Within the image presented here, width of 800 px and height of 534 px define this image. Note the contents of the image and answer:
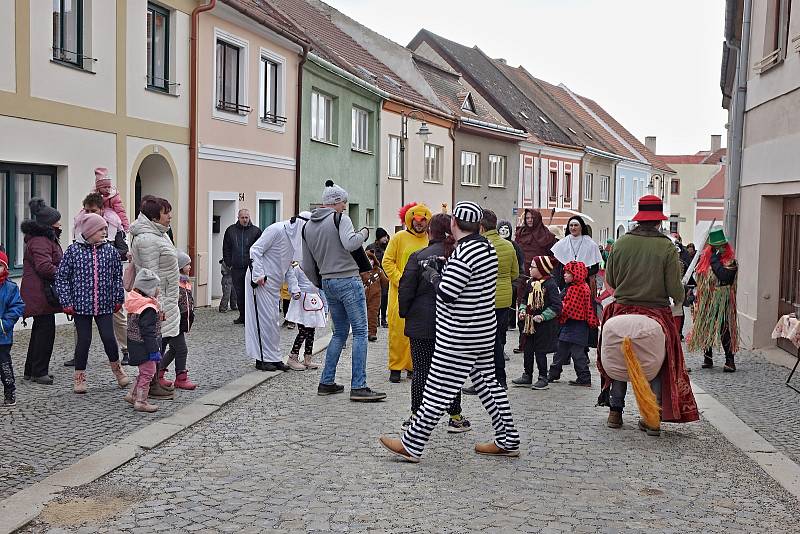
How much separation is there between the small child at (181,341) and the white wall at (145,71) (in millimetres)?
8060

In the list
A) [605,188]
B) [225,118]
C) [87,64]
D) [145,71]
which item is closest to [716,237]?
[87,64]

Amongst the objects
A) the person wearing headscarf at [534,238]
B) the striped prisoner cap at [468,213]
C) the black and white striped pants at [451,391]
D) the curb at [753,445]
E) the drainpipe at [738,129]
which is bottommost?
the curb at [753,445]

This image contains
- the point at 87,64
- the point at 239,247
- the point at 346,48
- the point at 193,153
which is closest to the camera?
the point at 87,64

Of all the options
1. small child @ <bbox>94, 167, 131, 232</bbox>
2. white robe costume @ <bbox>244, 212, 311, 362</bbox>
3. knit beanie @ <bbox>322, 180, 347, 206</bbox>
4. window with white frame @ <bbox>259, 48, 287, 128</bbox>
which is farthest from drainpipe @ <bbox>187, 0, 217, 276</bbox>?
knit beanie @ <bbox>322, 180, 347, 206</bbox>

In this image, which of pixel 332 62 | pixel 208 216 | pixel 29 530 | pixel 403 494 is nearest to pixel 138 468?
pixel 29 530

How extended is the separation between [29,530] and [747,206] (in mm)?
12344

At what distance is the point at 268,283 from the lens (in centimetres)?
1040

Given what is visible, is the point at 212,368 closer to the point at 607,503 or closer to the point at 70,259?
the point at 70,259

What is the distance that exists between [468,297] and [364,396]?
2.55 metres

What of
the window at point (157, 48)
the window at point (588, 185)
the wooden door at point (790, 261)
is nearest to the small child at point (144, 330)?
the wooden door at point (790, 261)

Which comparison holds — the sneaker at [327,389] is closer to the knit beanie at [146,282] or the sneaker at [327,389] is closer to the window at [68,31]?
the knit beanie at [146,282]

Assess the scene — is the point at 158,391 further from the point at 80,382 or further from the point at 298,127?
the point at 298,127

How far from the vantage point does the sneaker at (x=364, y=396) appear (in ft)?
Result: 28.5

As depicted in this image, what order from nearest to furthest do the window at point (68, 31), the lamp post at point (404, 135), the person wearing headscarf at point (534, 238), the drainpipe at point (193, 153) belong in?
the person wearing headscarf at point (534, 238) → the window at point (68, 31) → the drainpipe at point (193, 153) → the lamp post at point (404, 135)
